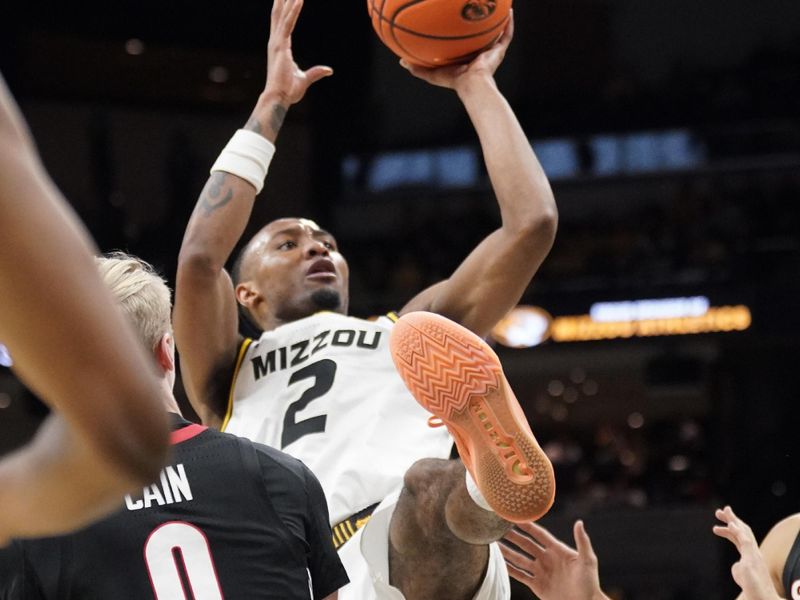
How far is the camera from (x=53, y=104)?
41.2ft

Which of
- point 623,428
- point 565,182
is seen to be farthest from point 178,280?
point 623,428

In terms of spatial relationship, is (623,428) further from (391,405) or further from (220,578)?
(220,578)

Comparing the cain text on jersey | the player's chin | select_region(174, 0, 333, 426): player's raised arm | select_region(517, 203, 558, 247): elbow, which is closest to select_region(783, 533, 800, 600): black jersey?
select_region(517, 203, 558, 247): elbow

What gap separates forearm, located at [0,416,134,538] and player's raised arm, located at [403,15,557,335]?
8.31ft

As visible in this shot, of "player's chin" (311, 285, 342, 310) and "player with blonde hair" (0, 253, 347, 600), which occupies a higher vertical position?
"player with blonde hair" (0, 253, 347, 600)

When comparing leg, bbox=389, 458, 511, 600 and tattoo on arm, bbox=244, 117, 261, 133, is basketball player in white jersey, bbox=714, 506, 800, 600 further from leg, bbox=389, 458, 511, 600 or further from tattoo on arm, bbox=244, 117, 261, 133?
tattoo on arm, bbox=244, 117, 261, 133

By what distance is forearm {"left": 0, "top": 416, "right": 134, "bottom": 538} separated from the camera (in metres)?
0.83

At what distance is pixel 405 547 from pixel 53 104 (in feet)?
34.2

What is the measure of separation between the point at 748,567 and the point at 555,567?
2.01ft

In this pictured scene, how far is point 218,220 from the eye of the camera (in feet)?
11.4

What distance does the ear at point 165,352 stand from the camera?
82.0 inches

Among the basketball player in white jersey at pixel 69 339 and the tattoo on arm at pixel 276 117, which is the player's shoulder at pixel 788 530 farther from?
the basketball player in white jersey at pixel 69 339

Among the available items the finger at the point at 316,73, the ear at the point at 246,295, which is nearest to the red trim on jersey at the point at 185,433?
the finger at the point at 316,73

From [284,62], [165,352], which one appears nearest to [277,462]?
[165,352]
